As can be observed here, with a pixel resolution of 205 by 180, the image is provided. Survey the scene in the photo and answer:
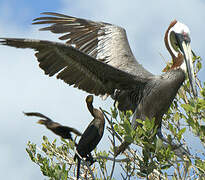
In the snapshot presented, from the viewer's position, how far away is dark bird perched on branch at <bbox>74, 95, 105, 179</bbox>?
3.49 meters

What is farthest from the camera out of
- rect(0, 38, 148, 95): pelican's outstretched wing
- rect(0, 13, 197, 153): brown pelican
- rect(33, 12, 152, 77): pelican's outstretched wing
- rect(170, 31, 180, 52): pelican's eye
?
rect(33, 12, 152, 77): pelican's outstretched wing

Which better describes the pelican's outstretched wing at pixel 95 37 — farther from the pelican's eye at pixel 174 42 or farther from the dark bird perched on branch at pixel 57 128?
the dark bird perched on branch at pixel 57 128

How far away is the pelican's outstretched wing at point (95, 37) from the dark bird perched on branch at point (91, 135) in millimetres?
1177

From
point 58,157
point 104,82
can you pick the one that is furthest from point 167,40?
point 58,157

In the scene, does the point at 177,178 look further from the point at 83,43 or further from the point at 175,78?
the point at 83,43

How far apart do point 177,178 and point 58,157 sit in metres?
1.34

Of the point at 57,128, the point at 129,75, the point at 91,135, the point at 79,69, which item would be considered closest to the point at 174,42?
the point at 129,75

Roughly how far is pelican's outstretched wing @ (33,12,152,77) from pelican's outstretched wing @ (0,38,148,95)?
677 millimetres

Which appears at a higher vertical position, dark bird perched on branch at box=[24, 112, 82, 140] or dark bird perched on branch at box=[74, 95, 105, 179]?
dark bird perched on branch at box=[24, 112, 82, 140]

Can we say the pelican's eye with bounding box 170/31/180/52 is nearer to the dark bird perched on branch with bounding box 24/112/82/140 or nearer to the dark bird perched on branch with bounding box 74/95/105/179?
the dark bird perched on branch with bounding box 74/95/105/179

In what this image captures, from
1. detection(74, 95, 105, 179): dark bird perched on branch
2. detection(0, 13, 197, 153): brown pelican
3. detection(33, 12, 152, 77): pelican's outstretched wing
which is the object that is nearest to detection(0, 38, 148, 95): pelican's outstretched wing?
detection(0, 13, 197, 153): brown pelican

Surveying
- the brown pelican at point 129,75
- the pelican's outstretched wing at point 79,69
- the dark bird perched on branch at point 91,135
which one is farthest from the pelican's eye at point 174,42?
the dark bird perched on branch at point 91,135

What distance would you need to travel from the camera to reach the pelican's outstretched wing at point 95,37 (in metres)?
5.00

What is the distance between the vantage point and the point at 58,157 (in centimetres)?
429
